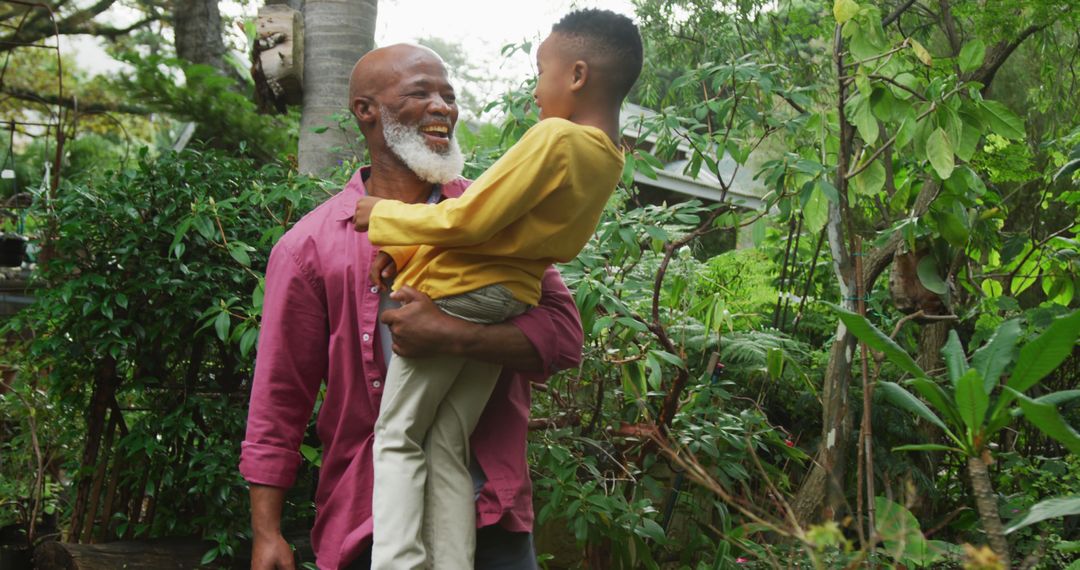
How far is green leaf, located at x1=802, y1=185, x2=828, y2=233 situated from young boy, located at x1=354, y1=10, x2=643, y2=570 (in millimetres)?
1600

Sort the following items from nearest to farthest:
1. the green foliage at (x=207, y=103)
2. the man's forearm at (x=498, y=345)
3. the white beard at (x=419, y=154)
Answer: the man's forearm at (x=498, y=345) → the white beard at (x=419, y=154) → the green foliage at (x=207, y=103)

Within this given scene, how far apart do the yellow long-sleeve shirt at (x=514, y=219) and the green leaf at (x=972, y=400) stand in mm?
708

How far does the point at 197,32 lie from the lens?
492 inches

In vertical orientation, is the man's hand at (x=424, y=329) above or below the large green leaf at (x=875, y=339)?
below

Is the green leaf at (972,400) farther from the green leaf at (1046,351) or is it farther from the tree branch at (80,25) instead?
the tree branch at (80,25)

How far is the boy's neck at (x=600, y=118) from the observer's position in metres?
1.97

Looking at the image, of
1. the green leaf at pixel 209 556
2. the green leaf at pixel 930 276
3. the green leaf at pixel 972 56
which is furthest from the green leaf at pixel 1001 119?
the green leaf at pixel 209 556

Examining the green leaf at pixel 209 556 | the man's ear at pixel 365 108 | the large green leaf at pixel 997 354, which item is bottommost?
the green leaf at pixel 209 556

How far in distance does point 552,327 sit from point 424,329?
287 mm

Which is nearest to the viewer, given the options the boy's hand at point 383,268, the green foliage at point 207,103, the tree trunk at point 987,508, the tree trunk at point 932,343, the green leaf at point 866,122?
the tree trunk at point 987,508

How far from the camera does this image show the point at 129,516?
157 inches

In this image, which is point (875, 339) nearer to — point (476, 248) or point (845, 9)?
point (476, 248)

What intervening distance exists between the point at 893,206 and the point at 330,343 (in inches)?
109

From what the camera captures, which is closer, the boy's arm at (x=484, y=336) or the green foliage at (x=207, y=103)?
the boy's arm at (x=484, y=336)
